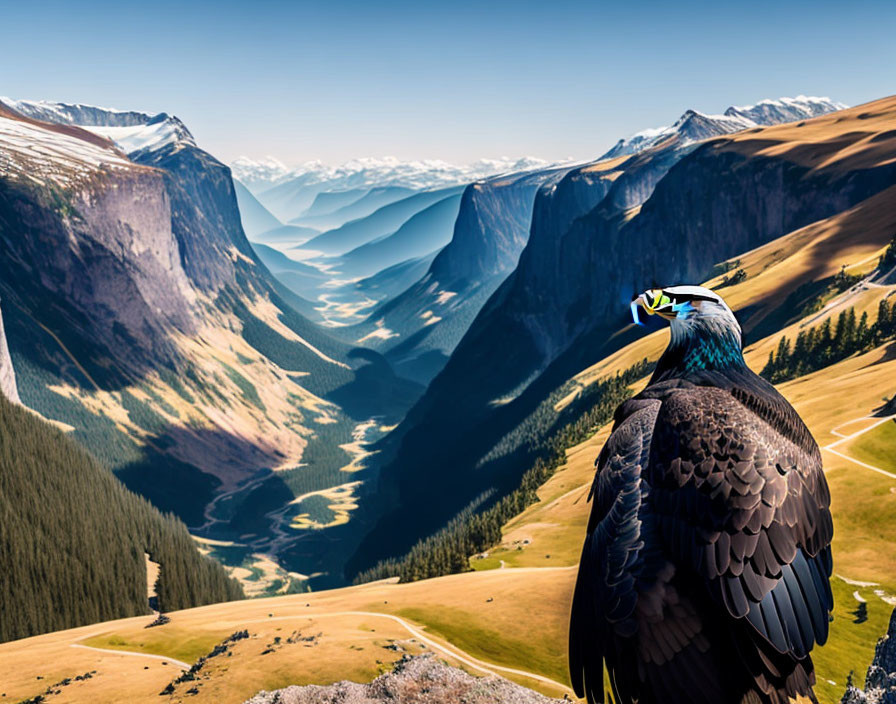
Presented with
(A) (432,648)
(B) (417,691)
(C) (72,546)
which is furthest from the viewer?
(C) (72,546)

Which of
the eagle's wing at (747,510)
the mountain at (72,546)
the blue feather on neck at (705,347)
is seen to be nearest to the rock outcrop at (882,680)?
the eagle's wing at (747,510)

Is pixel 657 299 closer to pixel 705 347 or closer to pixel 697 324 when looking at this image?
pixel 697 324

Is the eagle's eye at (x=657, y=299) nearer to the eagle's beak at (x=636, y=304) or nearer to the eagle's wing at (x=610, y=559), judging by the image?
the eagle's beak at (x=636, y=304)

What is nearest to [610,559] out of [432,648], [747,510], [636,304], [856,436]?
[747,510]

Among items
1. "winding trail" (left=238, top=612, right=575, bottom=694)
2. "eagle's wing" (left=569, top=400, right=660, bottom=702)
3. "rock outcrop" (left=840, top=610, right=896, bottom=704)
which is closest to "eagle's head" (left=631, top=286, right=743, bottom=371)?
"eagle's wing" (left=569, top=400, right=660, bottom=702)

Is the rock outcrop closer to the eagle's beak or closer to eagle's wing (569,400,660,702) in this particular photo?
eagle's wing (569,400,660,702)

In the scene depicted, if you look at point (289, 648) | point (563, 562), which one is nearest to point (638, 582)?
point (289, 648)
